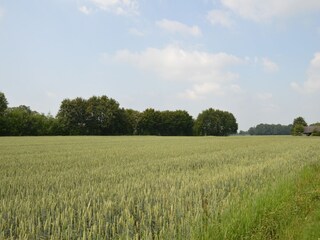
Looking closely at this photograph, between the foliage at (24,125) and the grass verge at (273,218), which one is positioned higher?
the foliage at (24,125)

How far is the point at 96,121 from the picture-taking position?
94500 millimetres

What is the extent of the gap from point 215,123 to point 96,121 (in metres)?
53.5

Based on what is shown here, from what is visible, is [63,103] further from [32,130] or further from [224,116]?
[224,116]

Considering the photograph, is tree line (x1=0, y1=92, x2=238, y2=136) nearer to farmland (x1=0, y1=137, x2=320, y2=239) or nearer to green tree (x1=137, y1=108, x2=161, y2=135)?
green tree (x1=137, y1=108, x2=161, y2=135)

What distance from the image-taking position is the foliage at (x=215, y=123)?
12888 cm

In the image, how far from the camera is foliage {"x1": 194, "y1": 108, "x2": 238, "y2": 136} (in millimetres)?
128875

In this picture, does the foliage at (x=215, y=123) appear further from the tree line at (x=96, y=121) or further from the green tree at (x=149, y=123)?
the green tree at (x=149, y=123)

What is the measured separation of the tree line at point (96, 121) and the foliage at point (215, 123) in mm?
380

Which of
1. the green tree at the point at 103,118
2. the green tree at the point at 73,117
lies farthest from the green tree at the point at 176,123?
the green tree at the point at 73,117

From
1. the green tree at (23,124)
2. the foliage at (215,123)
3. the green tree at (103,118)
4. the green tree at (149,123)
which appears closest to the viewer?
the green tree at (23,124)

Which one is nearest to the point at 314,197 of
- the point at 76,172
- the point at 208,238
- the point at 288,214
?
the point at 288,214

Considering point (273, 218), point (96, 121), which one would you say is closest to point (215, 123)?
point (96, 121)

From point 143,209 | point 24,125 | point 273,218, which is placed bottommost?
point 273,218

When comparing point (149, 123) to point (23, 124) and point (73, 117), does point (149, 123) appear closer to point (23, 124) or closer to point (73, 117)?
point (73, 117)
